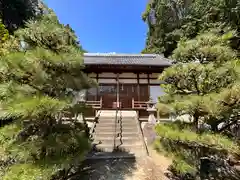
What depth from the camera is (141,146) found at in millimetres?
6715

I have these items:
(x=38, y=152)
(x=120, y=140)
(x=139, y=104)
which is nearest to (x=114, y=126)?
(x=120, y=140)

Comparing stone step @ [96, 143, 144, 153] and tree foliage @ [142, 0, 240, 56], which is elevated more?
tree foliage @ [142, 0, 240, 56]

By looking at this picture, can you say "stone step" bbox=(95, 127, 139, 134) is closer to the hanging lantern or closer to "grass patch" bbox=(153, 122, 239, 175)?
"grass patch" bbox=(153, 122, 239, 175)

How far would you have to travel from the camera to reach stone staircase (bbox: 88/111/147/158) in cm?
638

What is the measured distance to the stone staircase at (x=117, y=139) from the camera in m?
6.38

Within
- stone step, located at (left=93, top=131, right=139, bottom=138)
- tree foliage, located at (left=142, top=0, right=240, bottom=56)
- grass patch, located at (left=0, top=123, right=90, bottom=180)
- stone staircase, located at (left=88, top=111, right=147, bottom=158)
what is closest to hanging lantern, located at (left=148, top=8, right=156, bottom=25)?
tree foliage, located at (left=142, top=0, right=240, bottom=56)

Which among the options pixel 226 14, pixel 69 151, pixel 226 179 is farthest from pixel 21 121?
pixel 226 14

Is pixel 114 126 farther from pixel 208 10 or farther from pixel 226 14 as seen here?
pixel 208 10

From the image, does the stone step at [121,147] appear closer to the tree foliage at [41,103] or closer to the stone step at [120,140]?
the stone step at [120,140]

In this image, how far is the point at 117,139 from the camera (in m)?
7.24

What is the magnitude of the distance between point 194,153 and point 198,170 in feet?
1.25

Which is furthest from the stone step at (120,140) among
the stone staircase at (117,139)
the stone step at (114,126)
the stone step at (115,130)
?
the stone step at (114,126)

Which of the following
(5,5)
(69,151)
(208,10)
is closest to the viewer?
(69,151)

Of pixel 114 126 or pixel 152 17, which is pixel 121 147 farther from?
pixel 152 17
